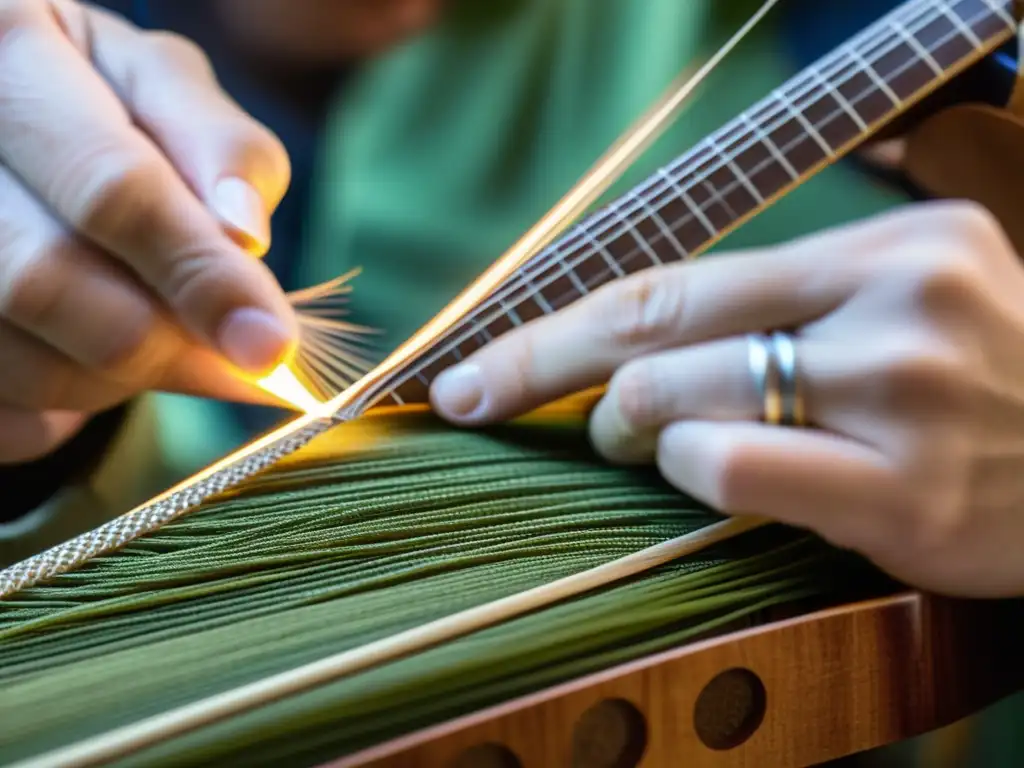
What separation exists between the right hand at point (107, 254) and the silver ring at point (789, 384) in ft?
0.71

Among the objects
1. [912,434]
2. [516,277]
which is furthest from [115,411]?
[912,434]

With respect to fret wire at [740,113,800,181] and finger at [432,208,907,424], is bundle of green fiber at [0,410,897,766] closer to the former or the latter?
finger at [432,208,907,424]

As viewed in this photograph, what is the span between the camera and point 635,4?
0.59 meters

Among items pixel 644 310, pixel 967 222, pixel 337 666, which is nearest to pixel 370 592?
pixel 337 666

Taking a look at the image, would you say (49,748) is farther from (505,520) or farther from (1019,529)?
(1019,529)

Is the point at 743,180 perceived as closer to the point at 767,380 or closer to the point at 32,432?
the point at 767,380

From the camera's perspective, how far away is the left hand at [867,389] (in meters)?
0.29

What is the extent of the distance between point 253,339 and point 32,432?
13 centimetres

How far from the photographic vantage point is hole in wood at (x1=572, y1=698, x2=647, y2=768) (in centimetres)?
26

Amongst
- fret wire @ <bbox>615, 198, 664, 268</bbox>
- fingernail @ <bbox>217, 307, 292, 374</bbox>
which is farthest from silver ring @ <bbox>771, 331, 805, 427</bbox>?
→ fingernail @ <bbox>217, 307, 292, 374</bbox>

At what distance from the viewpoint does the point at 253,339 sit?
1.23ft

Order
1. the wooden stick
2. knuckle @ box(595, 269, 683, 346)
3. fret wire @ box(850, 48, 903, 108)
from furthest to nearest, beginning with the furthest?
fret wire @ box(850, 48, 903, 108) → knuckle @ box(595, 269, 683, 346) → the wooden stick

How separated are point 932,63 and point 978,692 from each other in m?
0.31

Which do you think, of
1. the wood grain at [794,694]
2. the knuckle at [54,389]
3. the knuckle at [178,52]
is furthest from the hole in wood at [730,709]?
the knuckle at [178,52]
